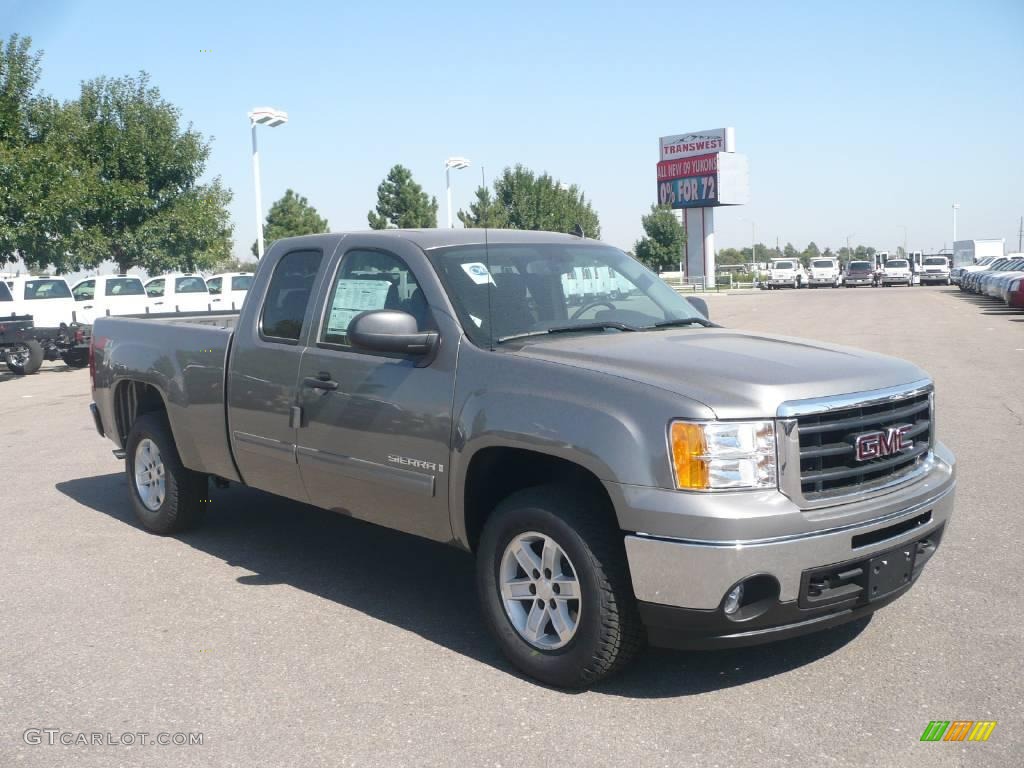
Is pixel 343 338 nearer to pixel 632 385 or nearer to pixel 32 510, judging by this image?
pixel 632 385

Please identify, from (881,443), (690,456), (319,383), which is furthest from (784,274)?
(690,456)

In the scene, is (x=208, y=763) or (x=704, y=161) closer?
(x=208, y=763)

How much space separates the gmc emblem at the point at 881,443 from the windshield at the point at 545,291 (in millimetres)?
1369

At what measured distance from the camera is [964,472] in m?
8.05

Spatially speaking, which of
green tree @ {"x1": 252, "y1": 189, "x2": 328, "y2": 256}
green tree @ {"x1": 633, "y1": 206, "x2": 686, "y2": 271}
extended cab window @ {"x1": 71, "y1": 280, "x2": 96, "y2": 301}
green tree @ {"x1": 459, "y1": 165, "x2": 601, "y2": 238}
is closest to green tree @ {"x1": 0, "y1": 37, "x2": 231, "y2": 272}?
extended cab window @ {"x1": 71, "y1": 280, "x2": 96, "y2": 301}

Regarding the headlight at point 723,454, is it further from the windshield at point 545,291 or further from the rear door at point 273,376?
the rear door at point 273,376

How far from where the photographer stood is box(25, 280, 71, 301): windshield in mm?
21906

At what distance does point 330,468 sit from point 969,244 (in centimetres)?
6803

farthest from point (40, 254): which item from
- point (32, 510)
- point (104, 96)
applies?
point (32, 510)

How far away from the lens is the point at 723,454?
375 centimetres

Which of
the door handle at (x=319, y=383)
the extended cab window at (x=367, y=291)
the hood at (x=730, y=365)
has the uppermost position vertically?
the extended cab window at (x=367, y=291)

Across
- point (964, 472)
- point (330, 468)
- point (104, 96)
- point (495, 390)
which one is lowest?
point (964, 472)

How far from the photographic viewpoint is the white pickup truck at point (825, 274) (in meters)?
63.7

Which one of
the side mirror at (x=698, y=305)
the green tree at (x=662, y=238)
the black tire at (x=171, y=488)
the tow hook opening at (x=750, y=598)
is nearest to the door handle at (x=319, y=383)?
the black tire at (x=171, y=488)
